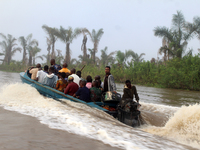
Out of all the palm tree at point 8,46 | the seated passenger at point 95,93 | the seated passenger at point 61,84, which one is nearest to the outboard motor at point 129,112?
the seated passenger at point 95,93

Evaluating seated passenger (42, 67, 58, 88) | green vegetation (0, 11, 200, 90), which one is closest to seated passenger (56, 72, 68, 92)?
seated passenger (42, 67, 58, 88)

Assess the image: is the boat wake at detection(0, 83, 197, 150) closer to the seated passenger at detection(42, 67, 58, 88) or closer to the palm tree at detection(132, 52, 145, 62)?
the seated passenger at detection(42, 67, 58, 88)

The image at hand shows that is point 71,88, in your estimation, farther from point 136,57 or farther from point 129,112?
point 136,57

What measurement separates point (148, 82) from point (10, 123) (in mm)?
17679

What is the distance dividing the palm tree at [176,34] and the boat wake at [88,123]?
14537 mm

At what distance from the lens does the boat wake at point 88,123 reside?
137 inches

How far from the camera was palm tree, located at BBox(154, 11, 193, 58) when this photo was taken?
20.5 metres

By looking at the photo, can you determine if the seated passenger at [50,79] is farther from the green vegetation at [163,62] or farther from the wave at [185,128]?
the green vegetation at [163,62]

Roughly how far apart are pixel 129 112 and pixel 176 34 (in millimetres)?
18296

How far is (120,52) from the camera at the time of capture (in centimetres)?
2769

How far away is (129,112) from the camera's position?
4.95 meters

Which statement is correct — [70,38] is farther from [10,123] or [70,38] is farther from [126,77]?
[10,123]

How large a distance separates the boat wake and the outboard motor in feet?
0.80

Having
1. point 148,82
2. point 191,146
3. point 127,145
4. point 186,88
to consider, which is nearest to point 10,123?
point 127,145
